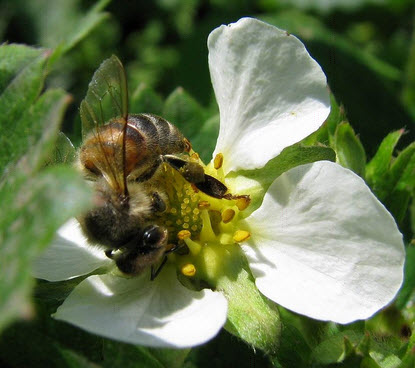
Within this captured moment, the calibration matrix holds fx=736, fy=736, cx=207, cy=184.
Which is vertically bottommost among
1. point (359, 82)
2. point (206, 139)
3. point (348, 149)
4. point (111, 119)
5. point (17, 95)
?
point (359, 82)

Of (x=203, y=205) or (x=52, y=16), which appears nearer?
(x=203, y=205)

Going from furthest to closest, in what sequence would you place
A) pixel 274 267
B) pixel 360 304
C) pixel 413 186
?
pixel 413 186 → pixel 274 267 → pixel 360 304

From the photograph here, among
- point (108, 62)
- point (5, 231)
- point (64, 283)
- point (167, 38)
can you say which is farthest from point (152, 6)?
point (5, 231)

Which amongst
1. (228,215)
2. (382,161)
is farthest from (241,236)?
(382,161)

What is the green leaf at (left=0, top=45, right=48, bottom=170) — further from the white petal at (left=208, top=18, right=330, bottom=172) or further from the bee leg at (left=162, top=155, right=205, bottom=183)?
the white petal at (left=208, top=18, right=330, bottom=172)

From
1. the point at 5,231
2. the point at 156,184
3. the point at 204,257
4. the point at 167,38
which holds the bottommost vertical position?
the point at 167,38

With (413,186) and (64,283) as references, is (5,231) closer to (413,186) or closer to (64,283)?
(64,283)

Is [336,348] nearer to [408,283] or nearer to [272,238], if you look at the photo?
[272,238]
